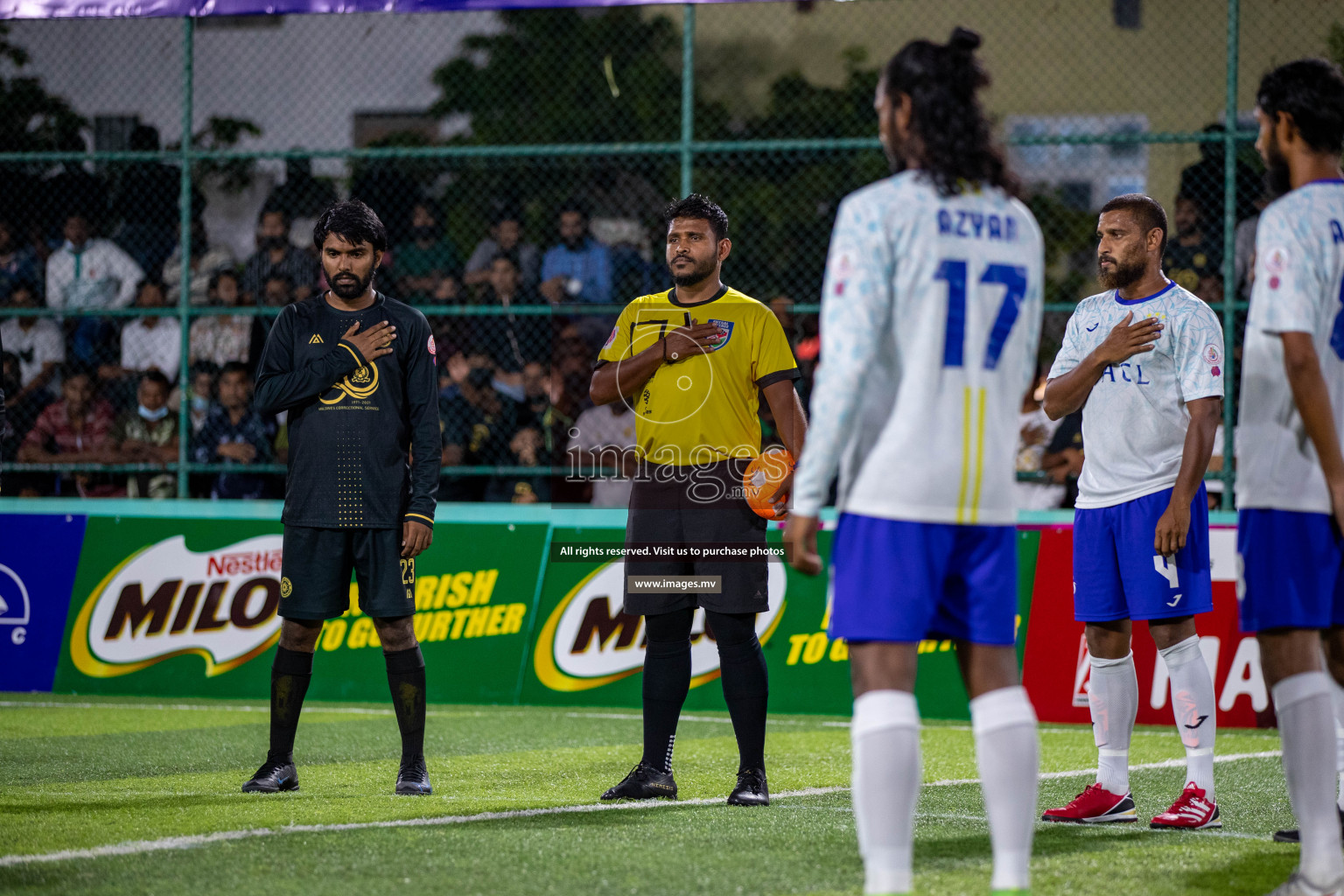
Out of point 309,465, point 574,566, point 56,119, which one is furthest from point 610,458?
point 56,119

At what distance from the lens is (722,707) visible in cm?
902

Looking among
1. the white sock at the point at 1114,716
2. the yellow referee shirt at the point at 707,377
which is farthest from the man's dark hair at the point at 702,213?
the white sock at the point at 1114,716

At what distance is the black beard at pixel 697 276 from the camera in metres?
5.72

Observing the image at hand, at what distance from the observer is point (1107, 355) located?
5371 mm

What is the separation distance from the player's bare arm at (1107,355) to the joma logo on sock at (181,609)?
5.59m

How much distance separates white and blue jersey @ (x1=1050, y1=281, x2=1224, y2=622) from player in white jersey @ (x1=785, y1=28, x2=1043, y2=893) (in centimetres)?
203

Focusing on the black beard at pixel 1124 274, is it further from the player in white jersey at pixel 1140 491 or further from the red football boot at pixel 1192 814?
the red football boot at pixel 1192 814

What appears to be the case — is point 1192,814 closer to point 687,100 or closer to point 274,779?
point 274,779

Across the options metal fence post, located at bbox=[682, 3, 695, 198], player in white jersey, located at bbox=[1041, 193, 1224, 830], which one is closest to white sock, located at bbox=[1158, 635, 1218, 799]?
player in white jersey, located at bbox=[1041, 193, 1224, 830]

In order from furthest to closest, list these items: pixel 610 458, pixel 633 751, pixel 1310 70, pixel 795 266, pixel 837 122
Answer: pixel 837 122 < pixel 795 266 < pixel 610 458 < pixel 633 751 < pixel 1310 70

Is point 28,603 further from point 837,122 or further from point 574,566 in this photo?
point 837,122

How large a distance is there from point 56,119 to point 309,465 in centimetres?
777

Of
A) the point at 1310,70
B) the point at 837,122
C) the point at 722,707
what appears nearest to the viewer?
the point at 1310,70

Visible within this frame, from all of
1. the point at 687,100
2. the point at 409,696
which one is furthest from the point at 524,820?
the point at 687,100
